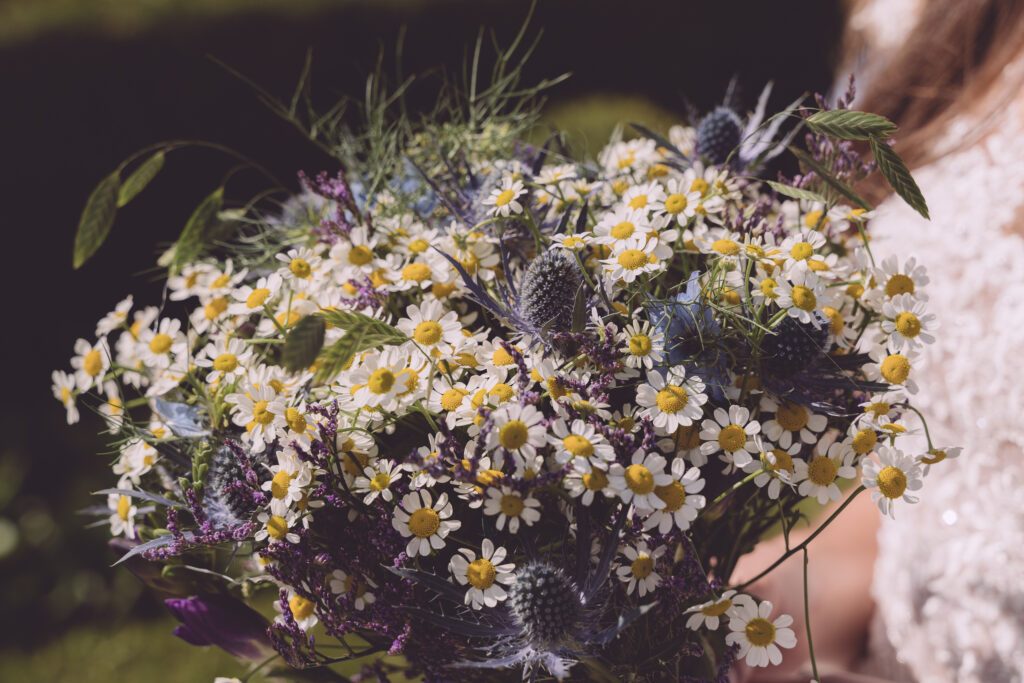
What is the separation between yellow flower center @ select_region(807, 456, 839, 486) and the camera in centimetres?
63

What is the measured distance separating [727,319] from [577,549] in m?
0.22

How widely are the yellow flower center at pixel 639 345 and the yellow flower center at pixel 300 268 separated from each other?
33 centimetres

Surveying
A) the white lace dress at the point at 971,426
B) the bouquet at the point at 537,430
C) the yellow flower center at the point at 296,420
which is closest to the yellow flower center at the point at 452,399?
the bouquet at the point at 537,430

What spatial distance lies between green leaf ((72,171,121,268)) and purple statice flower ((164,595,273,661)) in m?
0.32

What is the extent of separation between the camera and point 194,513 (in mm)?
658

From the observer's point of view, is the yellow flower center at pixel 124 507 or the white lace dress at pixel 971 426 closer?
the yellow flower center at pixel 124 507

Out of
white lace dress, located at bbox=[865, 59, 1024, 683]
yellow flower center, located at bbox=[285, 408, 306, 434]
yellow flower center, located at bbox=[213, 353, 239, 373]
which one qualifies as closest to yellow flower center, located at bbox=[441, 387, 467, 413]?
yellow flower center, located at bbox=[285, 408, 306, 434]

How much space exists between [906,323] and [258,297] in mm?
551

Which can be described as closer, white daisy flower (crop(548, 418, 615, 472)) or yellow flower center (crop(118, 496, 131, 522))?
white daisy flower (crop(548, 418, 615, 472))

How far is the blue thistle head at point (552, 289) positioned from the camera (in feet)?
2.06

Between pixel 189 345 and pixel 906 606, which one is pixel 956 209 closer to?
pixel 906 606

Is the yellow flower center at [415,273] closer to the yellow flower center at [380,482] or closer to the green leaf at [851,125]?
the yellow flower center at [380,482]

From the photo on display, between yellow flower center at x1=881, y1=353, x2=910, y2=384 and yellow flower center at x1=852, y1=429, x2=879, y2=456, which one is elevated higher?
yellow flower center at x1=881, y1=353, x2=910, y2=384

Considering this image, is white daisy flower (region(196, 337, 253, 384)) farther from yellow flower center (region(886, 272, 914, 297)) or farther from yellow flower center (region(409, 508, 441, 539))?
yellow flower center (region(886, 272, 914, 297))
